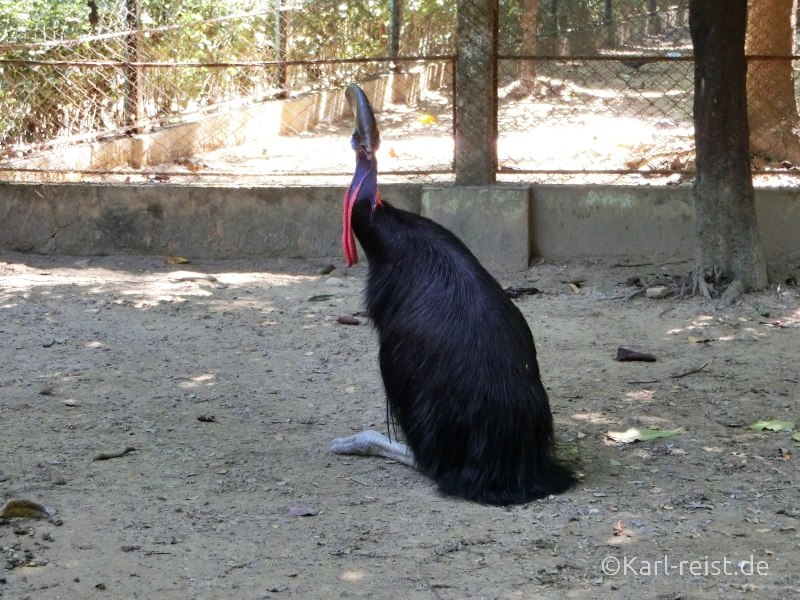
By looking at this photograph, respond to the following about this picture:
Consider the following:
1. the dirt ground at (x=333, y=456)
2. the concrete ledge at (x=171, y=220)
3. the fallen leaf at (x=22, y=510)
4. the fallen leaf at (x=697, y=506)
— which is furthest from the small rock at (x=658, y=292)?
the fallen leaf at (x=22, y=510)

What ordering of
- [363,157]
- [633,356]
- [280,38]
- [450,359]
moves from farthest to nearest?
1. [280,38]
2. [633,356]
3. [363,157]
4. [450,359]

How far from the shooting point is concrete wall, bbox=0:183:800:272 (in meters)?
7.14

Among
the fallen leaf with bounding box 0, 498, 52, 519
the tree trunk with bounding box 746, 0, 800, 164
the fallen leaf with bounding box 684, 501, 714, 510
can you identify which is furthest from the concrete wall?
the fallen leaf with bounding box 0, 498, 52, 519

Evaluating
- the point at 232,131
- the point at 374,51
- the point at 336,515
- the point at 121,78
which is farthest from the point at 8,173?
the point at 336,515

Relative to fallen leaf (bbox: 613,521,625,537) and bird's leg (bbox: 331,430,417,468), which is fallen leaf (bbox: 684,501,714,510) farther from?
bird's leg (bbox: 331,430,417,468)

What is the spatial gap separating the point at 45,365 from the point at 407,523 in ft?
8.54

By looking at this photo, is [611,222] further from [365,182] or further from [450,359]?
[450,359]

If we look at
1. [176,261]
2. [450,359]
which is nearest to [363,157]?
[450,359]

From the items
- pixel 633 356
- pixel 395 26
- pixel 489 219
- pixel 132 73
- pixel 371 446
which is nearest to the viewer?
pixel 371 446

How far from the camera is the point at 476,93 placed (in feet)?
23.8

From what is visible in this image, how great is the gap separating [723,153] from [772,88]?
6.66ft

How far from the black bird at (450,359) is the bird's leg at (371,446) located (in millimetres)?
67

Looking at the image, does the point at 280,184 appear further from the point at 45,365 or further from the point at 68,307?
the point at 45,365

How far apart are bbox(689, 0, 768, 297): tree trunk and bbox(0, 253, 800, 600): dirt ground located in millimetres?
273
